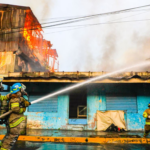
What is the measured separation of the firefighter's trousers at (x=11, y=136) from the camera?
3.77 m

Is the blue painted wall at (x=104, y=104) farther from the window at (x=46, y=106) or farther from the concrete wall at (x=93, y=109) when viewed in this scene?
the window at (x=46, y=106)

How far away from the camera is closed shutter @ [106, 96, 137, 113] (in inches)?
416

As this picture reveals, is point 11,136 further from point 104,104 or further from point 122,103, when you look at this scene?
point 122,103

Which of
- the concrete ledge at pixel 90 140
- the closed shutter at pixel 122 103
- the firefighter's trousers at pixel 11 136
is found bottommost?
the concrete ledge at pixel 90 140

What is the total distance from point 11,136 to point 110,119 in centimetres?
745

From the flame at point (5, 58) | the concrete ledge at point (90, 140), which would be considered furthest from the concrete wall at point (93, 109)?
the flame at point (5, 58)

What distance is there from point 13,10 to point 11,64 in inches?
260

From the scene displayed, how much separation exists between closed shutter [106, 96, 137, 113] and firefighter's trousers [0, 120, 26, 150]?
24.9ft

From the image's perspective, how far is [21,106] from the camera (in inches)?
167

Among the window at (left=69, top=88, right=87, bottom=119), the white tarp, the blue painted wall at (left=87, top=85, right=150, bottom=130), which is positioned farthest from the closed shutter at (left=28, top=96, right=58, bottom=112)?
the white tarp

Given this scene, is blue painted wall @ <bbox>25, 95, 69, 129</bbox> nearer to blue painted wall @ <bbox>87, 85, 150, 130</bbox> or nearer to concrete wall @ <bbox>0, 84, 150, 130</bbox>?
concrete wall @ <bbox>0, 84, 150, 130</bbox>

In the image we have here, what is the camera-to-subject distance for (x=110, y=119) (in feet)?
33.5

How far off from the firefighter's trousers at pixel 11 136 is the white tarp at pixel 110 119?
7.00 m

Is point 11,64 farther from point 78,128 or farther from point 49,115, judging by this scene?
point 78,128
